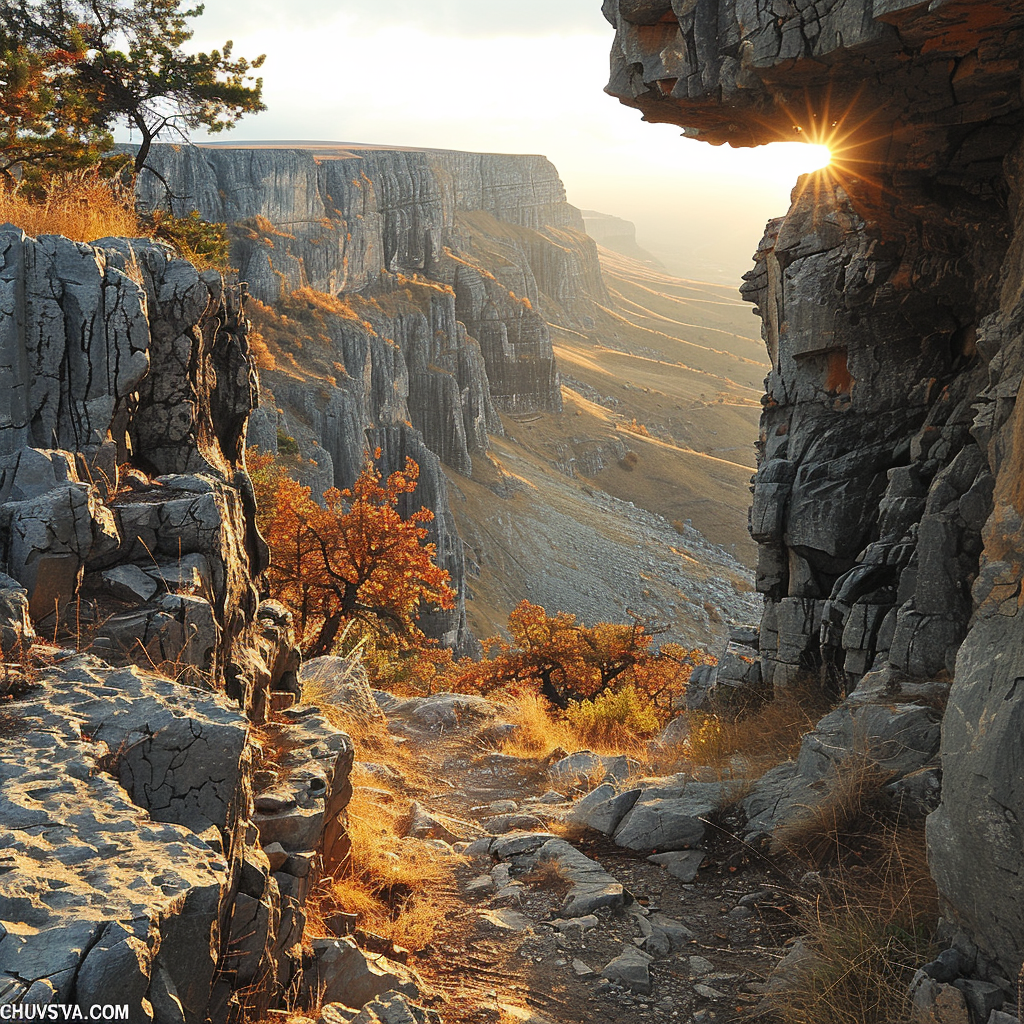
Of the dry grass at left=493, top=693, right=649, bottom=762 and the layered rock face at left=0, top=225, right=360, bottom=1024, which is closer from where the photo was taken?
the layered rock face at left=0, top=225, right=360, bottom=1024

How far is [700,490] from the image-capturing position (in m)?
82.4

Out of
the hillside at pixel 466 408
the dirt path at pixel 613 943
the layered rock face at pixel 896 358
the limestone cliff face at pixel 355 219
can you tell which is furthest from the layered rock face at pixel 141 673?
the hillside at pixel 466 408

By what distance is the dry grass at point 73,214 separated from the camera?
7.15 meters

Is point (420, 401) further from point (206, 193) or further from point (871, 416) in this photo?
point (871, 416)

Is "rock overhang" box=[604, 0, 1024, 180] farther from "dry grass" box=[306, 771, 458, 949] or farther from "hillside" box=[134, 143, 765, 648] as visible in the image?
"hillside" box=[134, 143, 765, 648]

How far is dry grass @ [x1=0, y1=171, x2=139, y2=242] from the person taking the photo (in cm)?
715

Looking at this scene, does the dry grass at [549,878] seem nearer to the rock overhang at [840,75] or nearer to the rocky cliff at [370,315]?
the rock overhang at [840,75]

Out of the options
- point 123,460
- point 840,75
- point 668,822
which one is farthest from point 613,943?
point 840,75

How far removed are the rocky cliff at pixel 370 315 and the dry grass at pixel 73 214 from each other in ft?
109

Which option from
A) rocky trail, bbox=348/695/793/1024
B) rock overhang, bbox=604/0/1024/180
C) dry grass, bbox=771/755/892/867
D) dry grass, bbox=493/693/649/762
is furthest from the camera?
dry grass, bbox=493/693/649/762

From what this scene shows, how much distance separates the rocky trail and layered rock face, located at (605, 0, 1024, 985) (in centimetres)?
187

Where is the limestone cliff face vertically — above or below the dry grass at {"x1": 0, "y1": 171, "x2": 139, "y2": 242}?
above

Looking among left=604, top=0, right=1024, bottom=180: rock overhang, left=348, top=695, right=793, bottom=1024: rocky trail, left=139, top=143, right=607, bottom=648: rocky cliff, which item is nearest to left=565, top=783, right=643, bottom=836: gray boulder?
left=348, top=695, right=793, bottom=1024: rocky trail

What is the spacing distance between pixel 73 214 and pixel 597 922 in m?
7.79
